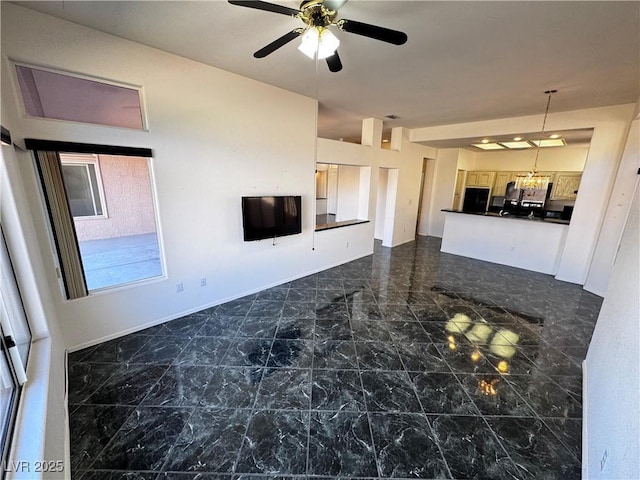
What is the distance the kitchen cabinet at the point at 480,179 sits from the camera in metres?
7.92

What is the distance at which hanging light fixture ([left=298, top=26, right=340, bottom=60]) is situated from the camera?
1.81 m

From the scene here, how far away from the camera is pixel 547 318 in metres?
3.47

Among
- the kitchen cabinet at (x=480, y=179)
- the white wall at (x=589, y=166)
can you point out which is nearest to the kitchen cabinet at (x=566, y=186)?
the kitchen cabinet at (x=480, y=179)

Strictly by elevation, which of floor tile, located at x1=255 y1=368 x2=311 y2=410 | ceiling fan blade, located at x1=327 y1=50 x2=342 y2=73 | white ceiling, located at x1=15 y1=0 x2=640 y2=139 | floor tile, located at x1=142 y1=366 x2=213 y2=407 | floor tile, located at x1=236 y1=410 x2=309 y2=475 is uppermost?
white ceiling, located at x1=15 y1=0 x2=640 y2=139

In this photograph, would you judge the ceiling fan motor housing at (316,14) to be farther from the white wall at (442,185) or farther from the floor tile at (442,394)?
the white wall at (442,185)

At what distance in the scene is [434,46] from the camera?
2.47 metres

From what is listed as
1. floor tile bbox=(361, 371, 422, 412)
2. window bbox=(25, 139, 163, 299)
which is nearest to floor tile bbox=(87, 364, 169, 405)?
window bbox=(25, 139, 163, 299)

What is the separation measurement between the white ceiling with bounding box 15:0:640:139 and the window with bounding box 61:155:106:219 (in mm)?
1299

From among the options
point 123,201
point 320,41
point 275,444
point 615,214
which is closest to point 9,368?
point 275,444

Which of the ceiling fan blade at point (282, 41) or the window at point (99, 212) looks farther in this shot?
the window at point (99, 212)

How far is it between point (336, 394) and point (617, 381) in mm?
1798

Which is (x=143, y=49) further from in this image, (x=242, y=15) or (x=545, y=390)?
(x=545, y=390)

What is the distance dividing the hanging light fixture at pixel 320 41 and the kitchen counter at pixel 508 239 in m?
5.52

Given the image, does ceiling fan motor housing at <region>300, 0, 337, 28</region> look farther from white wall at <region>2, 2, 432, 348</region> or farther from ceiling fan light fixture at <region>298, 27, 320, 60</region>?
white wall at <region>2, 2, 432, 348</region>
